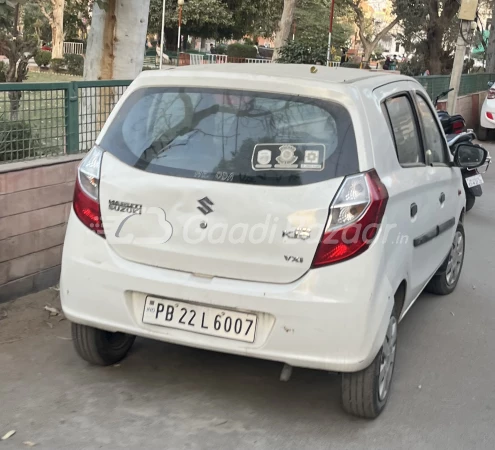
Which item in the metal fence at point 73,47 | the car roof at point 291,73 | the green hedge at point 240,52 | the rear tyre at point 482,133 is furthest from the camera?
the green hedge at point 240,52

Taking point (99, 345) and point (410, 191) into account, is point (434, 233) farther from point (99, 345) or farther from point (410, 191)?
point (99, 345)

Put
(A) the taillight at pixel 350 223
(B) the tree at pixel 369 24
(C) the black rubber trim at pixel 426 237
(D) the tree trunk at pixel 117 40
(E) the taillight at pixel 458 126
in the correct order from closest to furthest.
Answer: (A) the taillight at pixel 350 223 < (C) the black rubber trim at pixel 426 237 < (D) the tree trunk at pixel 117 40 < (E) the taillight at pixel 458 126 < (B) the tree at pixel 369 24

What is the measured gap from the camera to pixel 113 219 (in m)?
3.37

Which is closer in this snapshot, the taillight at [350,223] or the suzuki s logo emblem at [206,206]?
the taillight at [350,223]

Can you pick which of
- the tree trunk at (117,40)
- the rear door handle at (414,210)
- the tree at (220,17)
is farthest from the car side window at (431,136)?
the tree at (220,17)

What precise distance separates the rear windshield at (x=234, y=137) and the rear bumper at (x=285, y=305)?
483 mm

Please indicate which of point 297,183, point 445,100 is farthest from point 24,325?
point 445,100

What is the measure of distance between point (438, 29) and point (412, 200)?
87.7 ft

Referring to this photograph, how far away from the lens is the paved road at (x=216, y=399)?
3273 millimetres

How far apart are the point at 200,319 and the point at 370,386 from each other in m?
0.90

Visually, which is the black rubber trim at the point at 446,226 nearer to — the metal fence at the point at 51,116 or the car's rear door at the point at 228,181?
the car's rear door at the point at 228,181

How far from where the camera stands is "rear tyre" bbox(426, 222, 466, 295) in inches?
217

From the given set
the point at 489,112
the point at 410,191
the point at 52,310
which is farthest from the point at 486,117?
the point at 52,310

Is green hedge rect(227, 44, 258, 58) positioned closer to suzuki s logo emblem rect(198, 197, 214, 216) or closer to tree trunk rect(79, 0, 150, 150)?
tree trunk rect(79, 0, 150, 150)
